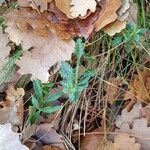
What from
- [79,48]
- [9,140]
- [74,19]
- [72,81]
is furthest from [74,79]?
[9,140]

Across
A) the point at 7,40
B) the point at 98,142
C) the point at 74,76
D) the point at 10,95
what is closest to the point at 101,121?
the point at 98,142

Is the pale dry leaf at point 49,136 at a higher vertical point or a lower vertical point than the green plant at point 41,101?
lower

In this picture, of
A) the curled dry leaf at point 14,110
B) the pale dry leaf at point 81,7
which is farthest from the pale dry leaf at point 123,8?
the curled dry leaf at point 14,110

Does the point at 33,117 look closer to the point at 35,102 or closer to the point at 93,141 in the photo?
the point at 35,102

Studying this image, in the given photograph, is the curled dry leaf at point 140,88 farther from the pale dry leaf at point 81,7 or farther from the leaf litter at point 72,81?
the pale dry leaf at point 81,7

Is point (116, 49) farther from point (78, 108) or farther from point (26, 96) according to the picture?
point (26, 96)

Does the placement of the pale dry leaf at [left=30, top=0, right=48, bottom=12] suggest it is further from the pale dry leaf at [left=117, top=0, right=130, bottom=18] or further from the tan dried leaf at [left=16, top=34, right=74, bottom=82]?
the pale dry leaf at [left=117, top=0, right=130, bottom=18]
